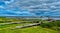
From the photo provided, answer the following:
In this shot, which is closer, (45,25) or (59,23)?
(45,25)

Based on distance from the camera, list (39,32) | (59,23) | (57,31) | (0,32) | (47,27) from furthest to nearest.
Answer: (59,23)
(47,27)
(57,31)
(39,32)
(0,32)

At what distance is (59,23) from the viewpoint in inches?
821

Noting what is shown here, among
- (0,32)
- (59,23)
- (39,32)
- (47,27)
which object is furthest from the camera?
(59,23)

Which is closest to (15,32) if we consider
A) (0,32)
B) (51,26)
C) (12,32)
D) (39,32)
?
(12,32)

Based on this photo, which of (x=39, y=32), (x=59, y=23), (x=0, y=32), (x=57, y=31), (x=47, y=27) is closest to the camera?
(x=0, y=32)

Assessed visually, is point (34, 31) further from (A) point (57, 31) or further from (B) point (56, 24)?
(B) point (56, 24)

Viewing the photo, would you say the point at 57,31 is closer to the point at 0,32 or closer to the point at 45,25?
the point at 45,25

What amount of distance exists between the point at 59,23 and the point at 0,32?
947cm

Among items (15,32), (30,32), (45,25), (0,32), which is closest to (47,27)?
(45,25)

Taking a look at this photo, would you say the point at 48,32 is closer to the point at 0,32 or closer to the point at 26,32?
the point at 26,32

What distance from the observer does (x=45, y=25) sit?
19531mm

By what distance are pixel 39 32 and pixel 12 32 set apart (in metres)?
2.88

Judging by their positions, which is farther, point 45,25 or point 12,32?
point 45,25

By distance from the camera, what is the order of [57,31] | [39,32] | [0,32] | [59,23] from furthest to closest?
1. [59,23]
2. [57,31]
3. [39,32]
4. [0,32]
